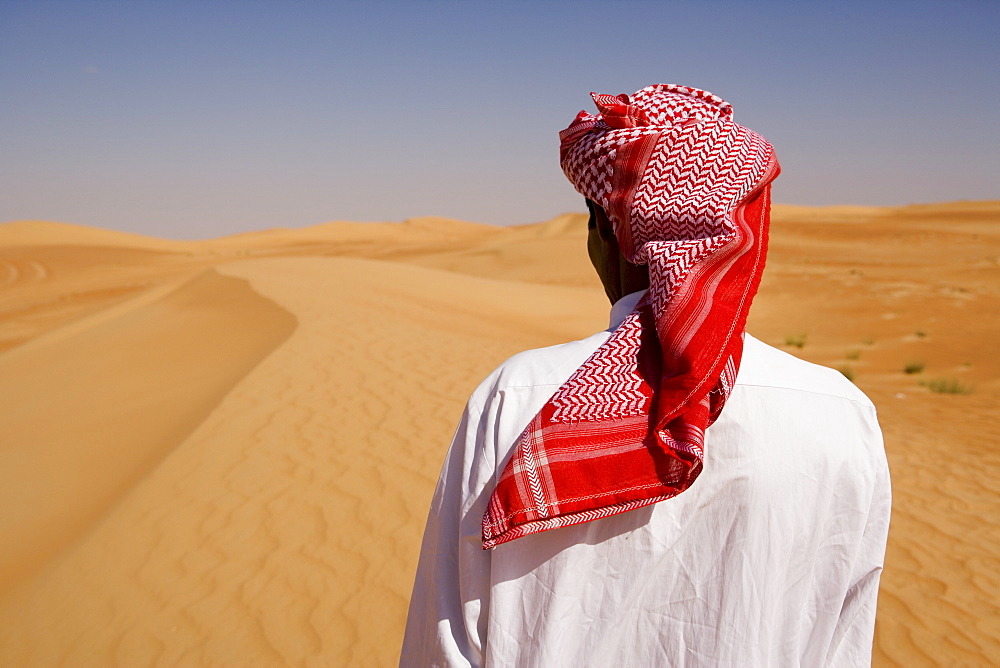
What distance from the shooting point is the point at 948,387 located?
30.0 feet

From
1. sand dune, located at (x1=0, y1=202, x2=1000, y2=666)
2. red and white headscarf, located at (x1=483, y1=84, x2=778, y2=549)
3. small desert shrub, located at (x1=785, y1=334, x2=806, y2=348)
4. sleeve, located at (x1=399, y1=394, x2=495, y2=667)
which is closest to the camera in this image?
red and white headscarf, located at (x1=483, y1=84, x2=778, y2=549)

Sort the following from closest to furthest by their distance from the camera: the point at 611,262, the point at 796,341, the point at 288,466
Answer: the point at 611,262 < the point at 288,466 < the point at 796,341

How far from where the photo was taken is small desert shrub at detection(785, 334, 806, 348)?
13289mm

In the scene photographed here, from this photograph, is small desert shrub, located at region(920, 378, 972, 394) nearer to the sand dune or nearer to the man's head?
the sand dune

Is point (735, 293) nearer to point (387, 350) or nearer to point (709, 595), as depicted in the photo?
point (709, 595)

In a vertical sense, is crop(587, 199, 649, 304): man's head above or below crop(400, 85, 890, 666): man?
above

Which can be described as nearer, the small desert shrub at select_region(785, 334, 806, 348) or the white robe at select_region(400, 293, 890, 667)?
the white robe at select_region(400, 293, 890, 667)

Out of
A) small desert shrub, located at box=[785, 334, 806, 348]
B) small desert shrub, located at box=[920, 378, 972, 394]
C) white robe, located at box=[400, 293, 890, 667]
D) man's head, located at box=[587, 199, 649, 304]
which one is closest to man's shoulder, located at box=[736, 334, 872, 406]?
white robe, located at box=[400, 293, 890, 667]

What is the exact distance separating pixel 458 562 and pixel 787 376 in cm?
72

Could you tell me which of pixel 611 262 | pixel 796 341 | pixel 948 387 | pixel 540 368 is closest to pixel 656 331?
pixel 540 368

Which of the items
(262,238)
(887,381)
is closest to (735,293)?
(887,381)

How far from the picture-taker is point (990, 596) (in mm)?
4211

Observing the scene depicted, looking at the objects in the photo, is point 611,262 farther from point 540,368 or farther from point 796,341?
point 796,341

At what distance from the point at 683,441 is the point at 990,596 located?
4357 mm
